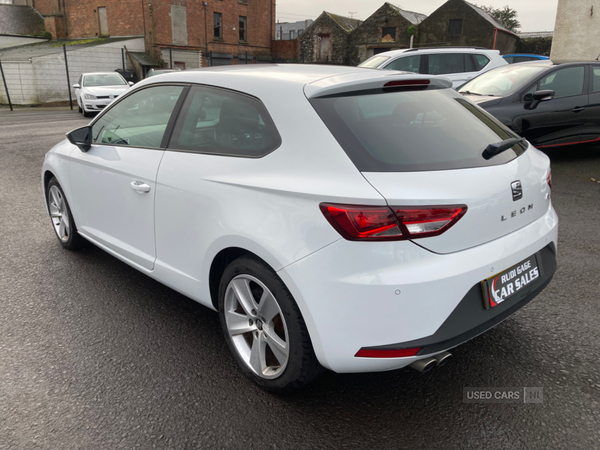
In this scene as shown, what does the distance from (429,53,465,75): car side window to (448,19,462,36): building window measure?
29494 mm

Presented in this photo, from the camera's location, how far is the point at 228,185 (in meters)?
2.53

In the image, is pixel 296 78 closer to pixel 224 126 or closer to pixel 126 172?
pixel 224 126

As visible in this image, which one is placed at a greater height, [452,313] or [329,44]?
[329,44]

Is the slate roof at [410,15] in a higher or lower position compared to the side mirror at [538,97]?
higher

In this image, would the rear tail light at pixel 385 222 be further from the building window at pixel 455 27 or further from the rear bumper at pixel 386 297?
the building window at pixel 455 27

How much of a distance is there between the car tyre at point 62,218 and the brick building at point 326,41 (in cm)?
4169

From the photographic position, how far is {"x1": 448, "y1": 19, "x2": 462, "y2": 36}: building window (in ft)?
125

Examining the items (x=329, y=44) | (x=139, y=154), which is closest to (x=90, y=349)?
(x=139, y=154)

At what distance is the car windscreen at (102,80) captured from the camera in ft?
61.6

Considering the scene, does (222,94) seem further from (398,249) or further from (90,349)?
(90,349)

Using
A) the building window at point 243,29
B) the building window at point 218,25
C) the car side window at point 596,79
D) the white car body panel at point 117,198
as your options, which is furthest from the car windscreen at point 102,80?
the building window at point 243,29

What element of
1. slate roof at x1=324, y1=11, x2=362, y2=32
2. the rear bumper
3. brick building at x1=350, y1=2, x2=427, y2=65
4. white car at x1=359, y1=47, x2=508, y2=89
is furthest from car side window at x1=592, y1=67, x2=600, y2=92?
slate roof at x1=324, y1=11, x2=362, y2=32

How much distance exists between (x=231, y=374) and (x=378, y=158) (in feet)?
4.83

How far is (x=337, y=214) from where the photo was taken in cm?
206
